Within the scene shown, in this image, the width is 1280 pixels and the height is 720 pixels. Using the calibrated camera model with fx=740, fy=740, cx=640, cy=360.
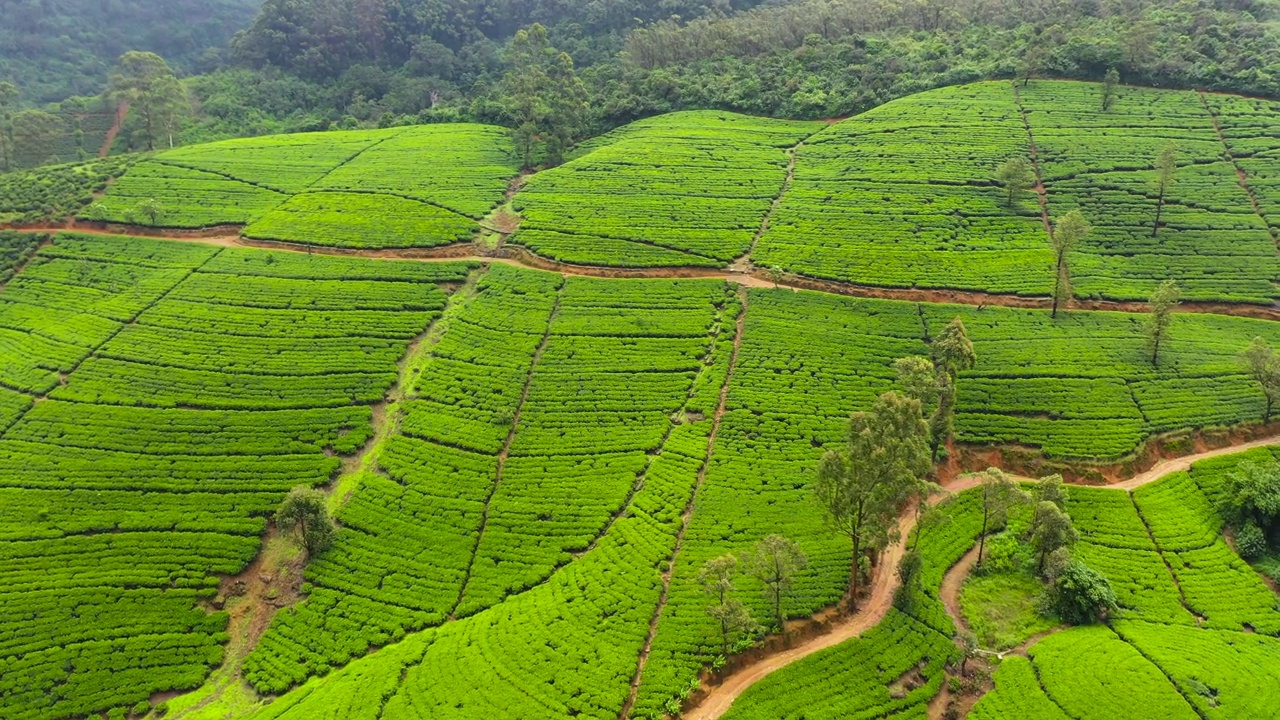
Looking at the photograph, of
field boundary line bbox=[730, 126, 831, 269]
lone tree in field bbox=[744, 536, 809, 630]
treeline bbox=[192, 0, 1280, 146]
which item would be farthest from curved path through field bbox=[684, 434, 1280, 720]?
treeline bbox=[192, 0, 1280, 146]

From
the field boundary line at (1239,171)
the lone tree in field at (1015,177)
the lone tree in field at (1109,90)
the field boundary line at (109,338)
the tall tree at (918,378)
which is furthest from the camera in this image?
the lone tree in field at (1109,90)

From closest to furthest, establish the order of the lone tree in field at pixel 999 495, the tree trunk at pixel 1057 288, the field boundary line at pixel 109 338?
1. the lone tree in field at pixel 999 495
2. the field boundary line at pixel 109 338
3. the tree trunk at pixel 1057 288

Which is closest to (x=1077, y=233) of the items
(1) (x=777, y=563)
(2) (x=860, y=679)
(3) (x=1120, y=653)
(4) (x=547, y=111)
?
(3) (x=1120, y=653)

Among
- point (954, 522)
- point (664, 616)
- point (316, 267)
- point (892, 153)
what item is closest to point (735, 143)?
point (892, 153)

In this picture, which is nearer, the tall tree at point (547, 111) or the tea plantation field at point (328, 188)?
the tea plantation field at point (328, 188)

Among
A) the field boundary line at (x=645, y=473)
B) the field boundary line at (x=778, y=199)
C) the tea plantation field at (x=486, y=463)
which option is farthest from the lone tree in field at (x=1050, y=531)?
the field boundary line at (x=778, y=199)

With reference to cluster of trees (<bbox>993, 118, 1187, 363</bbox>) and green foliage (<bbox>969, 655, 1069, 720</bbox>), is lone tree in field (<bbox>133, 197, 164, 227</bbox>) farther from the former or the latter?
cluster of trees (<bbox>993, 118, 1187, 363</bbox>)

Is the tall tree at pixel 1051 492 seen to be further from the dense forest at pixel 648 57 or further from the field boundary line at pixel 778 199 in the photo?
the dense forest at pixel 648 57
